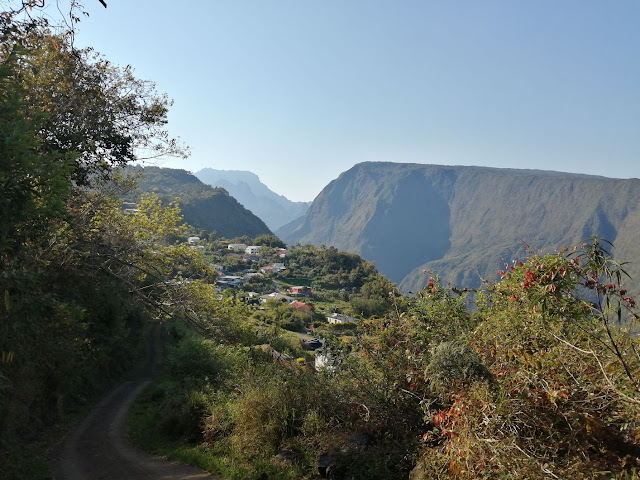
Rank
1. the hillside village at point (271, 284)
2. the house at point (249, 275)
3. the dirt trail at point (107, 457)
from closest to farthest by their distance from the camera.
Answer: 1. the dirt trail at point (107, 457)
2. the hillside village at point (271, 284)
3. the house at point (249, 275)

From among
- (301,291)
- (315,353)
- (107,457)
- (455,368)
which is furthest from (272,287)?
(455,368)

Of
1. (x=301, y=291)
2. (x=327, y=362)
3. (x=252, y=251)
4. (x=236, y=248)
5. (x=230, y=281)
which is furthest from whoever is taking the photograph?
(x=236, y=248)

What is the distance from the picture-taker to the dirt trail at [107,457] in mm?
8881

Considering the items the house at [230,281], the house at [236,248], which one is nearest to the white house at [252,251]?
the house at [236,248]

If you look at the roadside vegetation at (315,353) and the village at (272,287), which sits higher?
the roadside vegetation at (315,353)

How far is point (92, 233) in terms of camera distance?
11.1 meters

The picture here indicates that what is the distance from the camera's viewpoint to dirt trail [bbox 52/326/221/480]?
29.1 ft

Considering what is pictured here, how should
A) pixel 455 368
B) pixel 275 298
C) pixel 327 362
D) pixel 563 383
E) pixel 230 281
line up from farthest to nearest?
pixel 230 281, pixel 275 298, pixel 327 362, pixel 455 368, pixel 563 383

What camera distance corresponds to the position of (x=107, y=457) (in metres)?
10.6

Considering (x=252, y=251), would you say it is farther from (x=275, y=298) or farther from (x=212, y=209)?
(x=212, y=209)

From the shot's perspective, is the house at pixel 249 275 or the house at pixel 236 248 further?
the house at pixel 236 248

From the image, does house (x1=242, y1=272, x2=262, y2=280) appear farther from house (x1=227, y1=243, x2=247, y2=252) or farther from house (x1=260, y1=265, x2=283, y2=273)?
house (x1=227, y1=243, x2=247, y2=252)

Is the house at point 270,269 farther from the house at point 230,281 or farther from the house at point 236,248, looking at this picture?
the house at point 236,248

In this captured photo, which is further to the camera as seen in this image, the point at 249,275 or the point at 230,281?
the point at 249,275
